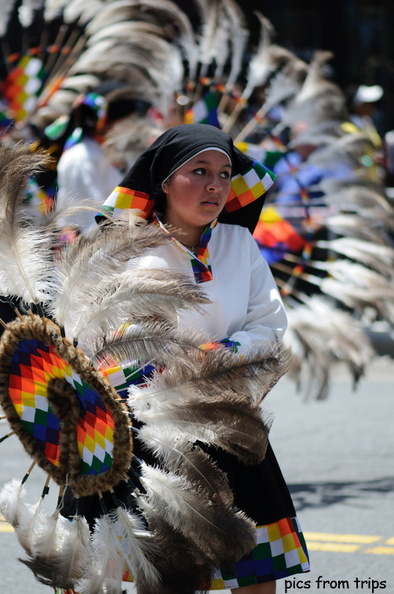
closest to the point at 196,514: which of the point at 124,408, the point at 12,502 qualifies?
the point at 124,408

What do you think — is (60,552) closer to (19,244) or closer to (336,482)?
(19,244)

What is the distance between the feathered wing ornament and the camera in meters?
2.89

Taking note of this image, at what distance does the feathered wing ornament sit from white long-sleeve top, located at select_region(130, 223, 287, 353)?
288 millimetres

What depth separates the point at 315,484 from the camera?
6.23 meters

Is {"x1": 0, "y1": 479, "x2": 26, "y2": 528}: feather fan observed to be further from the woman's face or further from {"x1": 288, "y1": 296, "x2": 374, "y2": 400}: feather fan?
{"x1": 288, "y1": 296, "x2": 374, "y2": 400}: feather fan

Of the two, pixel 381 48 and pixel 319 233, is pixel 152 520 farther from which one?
pixel 381 48

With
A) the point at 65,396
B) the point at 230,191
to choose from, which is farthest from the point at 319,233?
the point at 65,396

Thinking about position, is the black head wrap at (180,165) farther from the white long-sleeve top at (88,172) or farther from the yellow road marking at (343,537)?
the white long-sleeve top at (88,172)

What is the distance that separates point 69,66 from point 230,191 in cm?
402

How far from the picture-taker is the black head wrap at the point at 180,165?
3.40 meters

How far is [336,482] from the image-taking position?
6273mm

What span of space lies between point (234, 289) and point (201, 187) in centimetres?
33

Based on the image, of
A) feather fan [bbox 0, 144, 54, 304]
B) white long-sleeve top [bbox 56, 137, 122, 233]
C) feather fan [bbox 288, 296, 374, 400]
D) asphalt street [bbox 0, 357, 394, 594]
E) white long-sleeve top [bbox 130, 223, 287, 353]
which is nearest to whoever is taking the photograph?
feather fan [bbox 0, 144, 54, 304]

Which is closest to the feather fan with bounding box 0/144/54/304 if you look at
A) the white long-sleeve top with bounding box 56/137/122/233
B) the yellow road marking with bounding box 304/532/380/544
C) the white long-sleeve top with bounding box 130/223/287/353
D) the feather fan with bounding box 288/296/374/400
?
the white long-sleeve top with bounding box 130/223/287/353
